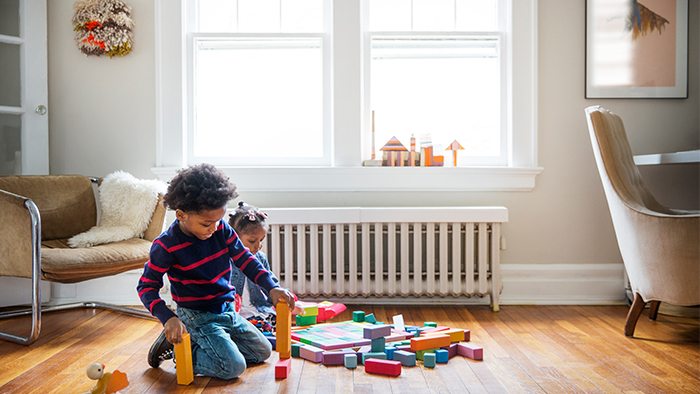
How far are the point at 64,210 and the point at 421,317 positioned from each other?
1815 mm

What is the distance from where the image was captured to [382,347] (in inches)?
73.6

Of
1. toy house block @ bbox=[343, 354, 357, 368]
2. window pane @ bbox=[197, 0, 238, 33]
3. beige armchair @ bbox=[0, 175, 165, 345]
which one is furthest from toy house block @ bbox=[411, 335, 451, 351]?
window pane @ bbox=[197, 0, 238, 33]

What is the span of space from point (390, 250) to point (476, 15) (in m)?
1.41

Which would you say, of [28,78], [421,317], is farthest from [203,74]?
[421,317]

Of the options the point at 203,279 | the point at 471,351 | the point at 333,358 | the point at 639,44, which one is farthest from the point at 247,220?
the point at 639,44

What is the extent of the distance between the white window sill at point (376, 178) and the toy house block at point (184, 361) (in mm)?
1362

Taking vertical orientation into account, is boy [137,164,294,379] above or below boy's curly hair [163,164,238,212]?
below

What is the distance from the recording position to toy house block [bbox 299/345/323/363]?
185 cm

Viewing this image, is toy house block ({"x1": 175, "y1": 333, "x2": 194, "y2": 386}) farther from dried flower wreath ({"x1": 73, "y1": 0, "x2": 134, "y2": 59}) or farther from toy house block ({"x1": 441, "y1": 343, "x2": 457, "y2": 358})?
dried flower wreath ({"x1": 73, "y1": 0, "x2": 134, "y2": 59})

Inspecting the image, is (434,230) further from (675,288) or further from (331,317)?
(675,288)

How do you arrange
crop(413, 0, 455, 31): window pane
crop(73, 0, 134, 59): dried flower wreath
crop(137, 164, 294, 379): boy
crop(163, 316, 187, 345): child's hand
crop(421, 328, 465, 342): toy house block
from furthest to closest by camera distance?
crop(413, 0, 455, 31): window pane, crop(73, 0, 134, 59): dried flower wreath, crop(421, 328, 465, 342): toy house block, crop(137, 164, 294, 379): boy, crop(163, 316, 187, 345): child's hand

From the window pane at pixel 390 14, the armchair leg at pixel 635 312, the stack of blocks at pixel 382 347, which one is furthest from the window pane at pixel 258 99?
the armchair leg at pixel 635 312

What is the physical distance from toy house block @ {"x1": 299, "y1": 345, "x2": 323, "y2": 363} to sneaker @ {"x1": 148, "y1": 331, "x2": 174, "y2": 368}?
45 centimetres

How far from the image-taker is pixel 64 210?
2.56 meters
